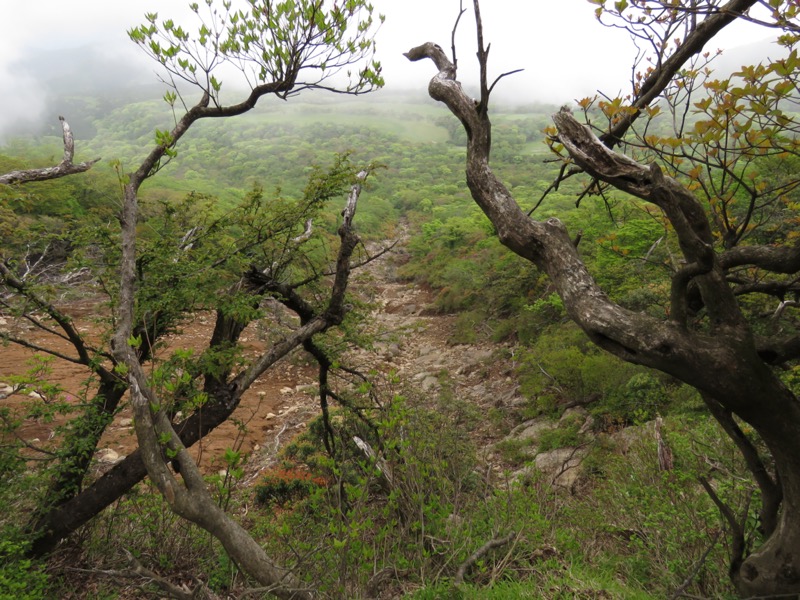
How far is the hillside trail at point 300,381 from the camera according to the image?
293 inches

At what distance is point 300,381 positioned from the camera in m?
10.9

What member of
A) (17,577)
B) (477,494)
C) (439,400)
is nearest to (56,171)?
(17,577)

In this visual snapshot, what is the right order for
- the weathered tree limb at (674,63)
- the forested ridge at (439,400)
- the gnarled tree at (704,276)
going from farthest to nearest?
the weathered tree limb at (674,63) < the forested ridge at (439,400) < the gnarled tree at (704,276)

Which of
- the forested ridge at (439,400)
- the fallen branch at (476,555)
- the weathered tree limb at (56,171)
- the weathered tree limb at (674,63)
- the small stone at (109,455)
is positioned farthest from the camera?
the small stone at (109,455)

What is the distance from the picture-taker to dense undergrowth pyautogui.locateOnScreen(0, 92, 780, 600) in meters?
3.00

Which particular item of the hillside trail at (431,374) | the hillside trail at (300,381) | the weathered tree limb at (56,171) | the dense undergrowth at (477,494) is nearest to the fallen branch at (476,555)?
the dense undergrowth at (477,494)

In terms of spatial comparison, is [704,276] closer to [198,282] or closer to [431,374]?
[198,282]

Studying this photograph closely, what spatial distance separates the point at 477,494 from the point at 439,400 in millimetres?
3645

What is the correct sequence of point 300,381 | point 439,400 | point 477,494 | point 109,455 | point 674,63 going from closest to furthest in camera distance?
point 674,63, point 477,494, point 109,455, point 439,400, point 300,381

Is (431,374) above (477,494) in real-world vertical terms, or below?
below

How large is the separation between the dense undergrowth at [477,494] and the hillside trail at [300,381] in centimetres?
49

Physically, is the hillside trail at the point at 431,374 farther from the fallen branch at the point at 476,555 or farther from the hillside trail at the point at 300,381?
the fallen branch at the point at 476,555

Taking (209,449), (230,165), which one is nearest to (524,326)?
Result: (209,449)

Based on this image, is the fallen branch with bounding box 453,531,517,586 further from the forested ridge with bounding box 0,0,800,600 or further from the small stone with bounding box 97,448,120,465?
the small stone with bounding box 97,448,120,465
